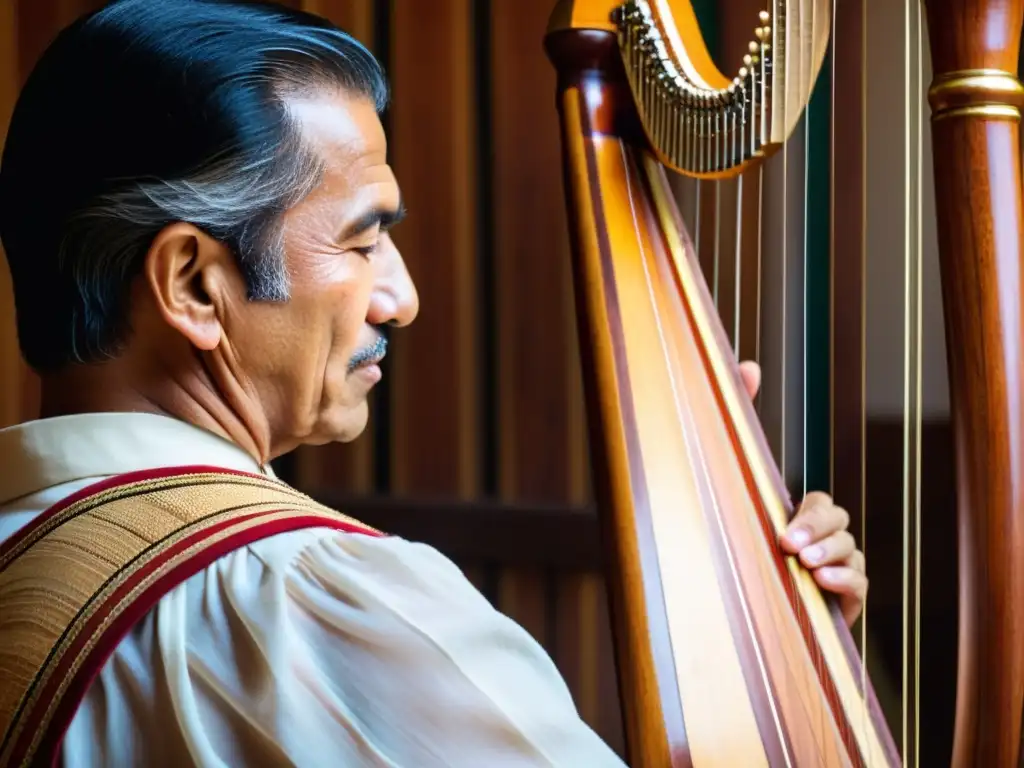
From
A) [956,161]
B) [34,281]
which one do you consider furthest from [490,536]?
[956,161]

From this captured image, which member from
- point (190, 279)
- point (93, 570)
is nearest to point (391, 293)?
point (190, 279)

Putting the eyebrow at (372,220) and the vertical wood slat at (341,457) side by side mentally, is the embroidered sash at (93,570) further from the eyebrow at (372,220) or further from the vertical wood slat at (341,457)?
the vertical wood slat at (341,457)

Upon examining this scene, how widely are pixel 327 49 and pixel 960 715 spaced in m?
0.56

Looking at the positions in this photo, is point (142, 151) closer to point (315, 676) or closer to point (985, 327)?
point (315, 676)

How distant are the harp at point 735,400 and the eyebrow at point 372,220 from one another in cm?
22

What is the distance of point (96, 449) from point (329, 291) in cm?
19

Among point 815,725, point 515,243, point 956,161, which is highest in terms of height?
point 956,161

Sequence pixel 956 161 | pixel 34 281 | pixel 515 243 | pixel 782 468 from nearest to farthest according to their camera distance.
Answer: pixel 956 161 → pixel 34 281 → pixel 782 468 → pixel 515 243

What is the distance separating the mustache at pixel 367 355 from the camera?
2.88ft

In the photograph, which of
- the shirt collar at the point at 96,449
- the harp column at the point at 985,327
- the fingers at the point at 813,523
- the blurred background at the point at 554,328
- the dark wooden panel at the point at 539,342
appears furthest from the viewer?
the dark wooden panel at the point at 539,342

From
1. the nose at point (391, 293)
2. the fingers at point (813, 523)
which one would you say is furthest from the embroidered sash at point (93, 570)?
the fingers at point (813, 523)

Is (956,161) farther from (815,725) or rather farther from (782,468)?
(782,468)

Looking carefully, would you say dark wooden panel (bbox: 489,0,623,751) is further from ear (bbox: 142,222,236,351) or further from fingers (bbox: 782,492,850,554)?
ear (bbox: 142,222,236,351)

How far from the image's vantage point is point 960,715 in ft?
2.14
